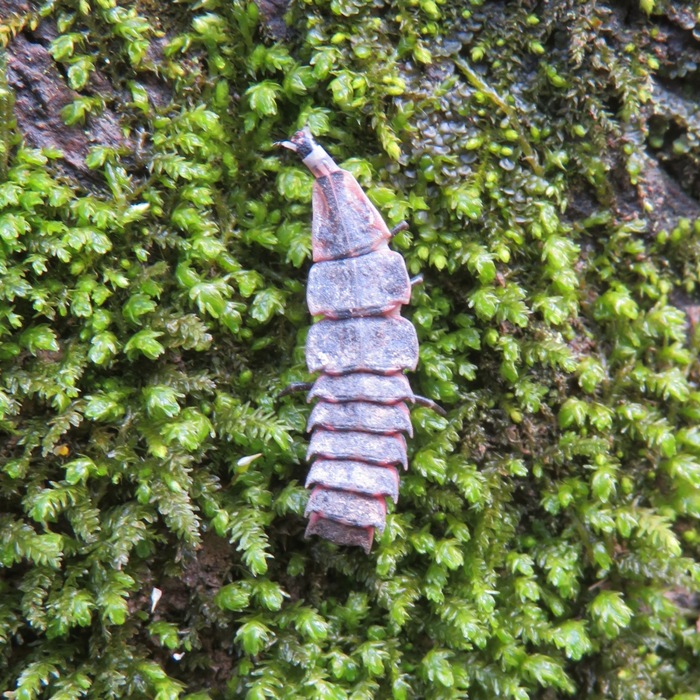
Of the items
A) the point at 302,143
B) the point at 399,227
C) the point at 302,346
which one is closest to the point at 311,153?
the point at 302,143

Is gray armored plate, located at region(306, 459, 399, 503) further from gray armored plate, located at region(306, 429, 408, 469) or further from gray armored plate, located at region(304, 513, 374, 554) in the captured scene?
gray armored plate, located at region(304, 513, 374, 554)

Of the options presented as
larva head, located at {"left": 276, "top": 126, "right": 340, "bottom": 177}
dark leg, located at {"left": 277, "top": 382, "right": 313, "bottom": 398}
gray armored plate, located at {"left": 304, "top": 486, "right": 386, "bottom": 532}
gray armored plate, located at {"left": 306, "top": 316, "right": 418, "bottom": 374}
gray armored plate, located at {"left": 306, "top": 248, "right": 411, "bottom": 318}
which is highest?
larva head, located at {"left": 276, "top": 126, "right": 340, "bottom": 177}

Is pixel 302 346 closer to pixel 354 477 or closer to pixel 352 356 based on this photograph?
pixel 352 356

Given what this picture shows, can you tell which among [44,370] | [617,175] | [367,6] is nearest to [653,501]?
[617,175]

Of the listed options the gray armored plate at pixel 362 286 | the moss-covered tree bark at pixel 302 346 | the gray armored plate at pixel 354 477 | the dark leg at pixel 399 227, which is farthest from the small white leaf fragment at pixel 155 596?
the dark leg at pixel 399 227

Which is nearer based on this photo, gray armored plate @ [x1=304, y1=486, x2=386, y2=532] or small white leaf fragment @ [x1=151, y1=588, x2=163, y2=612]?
gray armored plate @ [x1=304, y1=486, x2=386, y2=532]

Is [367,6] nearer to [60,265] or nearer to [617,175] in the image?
[617,175]

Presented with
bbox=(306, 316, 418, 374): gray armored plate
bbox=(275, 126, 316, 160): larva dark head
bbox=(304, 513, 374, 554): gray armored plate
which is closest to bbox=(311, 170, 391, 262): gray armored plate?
bbox=(275, 126, 316, 160): larva dark head
